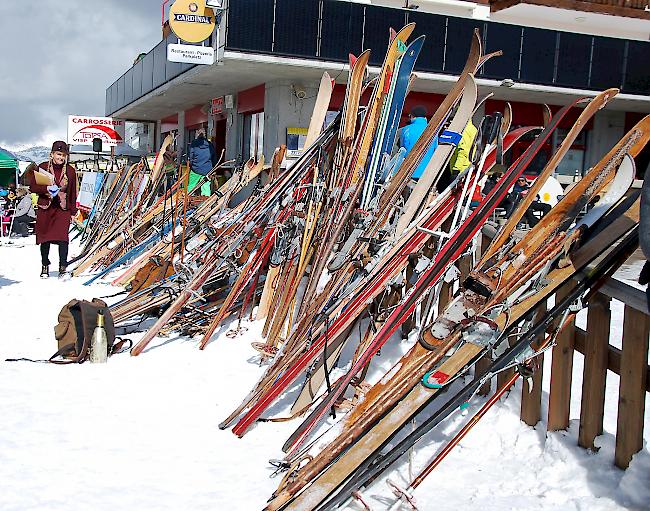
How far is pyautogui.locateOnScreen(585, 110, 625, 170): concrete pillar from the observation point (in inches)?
688

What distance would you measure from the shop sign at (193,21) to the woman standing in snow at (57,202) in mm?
5317

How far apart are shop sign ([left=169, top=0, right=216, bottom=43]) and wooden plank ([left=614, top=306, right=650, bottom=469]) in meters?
11.3

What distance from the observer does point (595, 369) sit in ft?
9.78

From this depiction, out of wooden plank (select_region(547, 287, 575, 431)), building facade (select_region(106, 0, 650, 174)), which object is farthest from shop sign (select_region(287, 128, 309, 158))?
wooden plank (select_region(547, 287, 575, 431))

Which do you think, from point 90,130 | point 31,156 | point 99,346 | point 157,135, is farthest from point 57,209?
point 31,156

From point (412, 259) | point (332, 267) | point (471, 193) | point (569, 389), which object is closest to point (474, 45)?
point (471, 193)

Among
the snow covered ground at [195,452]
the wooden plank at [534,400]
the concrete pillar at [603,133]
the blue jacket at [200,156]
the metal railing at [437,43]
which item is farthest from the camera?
the concrete pillar at [603,133]

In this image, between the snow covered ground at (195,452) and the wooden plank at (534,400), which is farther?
the wooden plank at (534,400)

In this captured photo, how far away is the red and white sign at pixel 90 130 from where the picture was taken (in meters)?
31.2

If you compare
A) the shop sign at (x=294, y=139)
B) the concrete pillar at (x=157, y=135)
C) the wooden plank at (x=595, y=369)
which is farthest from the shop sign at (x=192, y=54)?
the concrete pillar at (x=157, y=135)

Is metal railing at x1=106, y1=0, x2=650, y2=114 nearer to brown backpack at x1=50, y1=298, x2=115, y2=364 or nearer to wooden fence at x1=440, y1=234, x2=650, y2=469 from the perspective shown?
brown backpack at x1=50, y1=298, x2=115, y2=364

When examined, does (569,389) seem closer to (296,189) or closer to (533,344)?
(533,344)

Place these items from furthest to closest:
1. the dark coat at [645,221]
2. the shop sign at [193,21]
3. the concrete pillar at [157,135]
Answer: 1. the concrete pillar at [157,135]
2. the shop sign at [193,21]
3. the dark coat at [645,221]

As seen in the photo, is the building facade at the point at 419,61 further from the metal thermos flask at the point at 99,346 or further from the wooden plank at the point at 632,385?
the wooden plank at the point at 632,385
